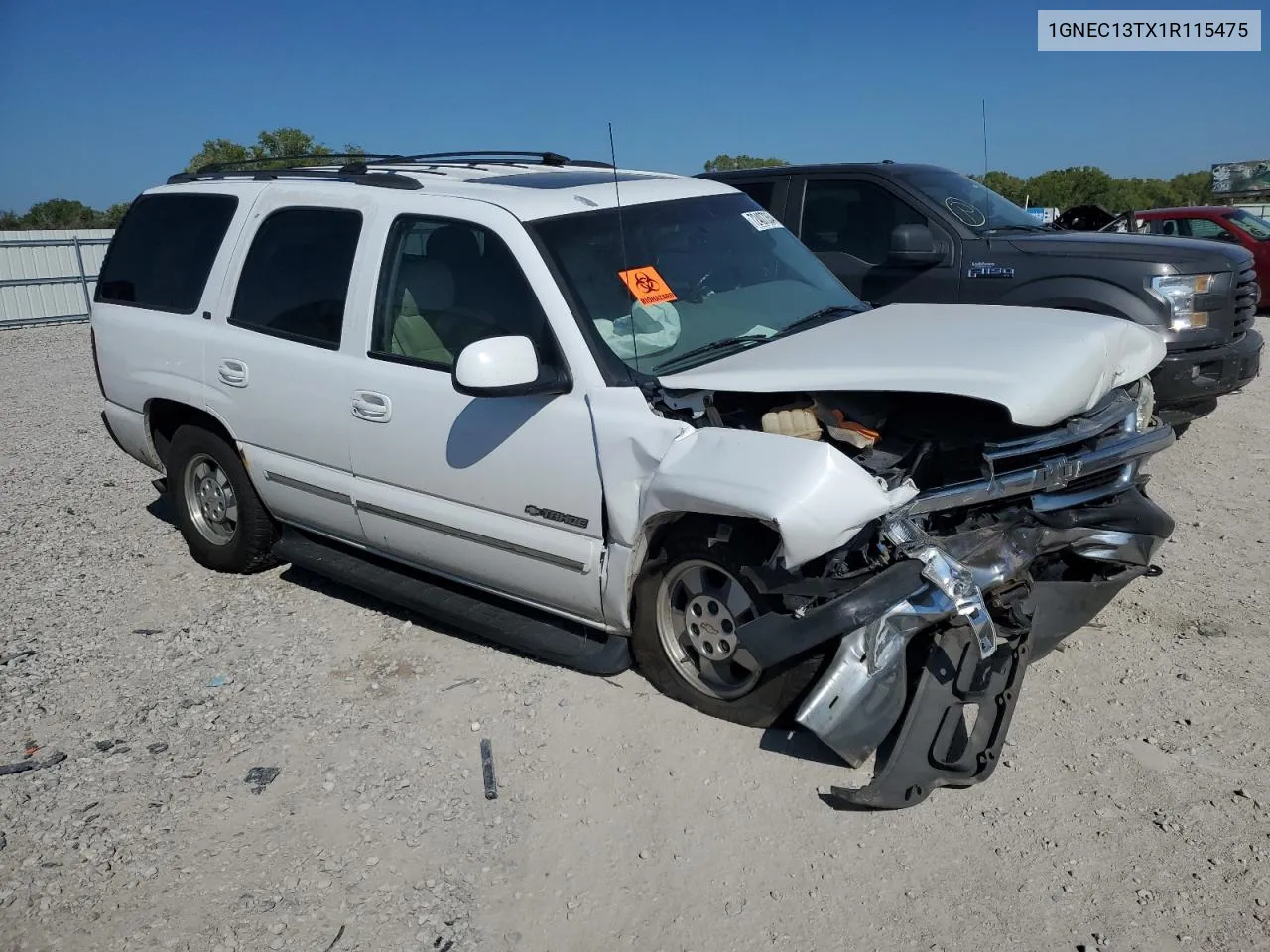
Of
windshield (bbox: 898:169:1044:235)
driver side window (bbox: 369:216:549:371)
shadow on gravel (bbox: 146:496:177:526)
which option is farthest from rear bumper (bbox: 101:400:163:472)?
windshield (bbox: 898:169:1044:235)

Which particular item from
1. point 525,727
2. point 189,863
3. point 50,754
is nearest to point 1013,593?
point 525,727

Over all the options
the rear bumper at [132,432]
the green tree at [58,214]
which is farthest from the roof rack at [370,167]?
the green tree at [58,214]

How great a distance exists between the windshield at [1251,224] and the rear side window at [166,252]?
1378cm

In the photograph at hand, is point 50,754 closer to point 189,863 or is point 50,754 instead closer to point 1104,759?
point 189,863

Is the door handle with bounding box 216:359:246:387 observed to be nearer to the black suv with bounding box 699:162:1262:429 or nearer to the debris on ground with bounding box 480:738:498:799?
the debris on ground with bounding box 480:738:498:799

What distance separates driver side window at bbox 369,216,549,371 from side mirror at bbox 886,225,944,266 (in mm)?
3555

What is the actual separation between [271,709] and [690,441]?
6.90 ft

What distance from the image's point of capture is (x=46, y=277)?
2036 centimetres

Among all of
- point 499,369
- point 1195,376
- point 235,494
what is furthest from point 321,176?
point 1195,376

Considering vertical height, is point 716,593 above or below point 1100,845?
above

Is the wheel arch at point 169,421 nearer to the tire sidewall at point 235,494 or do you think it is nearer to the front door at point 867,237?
the tire sidewall at point 235,494

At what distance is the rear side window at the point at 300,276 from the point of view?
466cm

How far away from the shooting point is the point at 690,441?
363cm

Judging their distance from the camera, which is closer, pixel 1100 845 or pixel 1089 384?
pixel 1100 845
